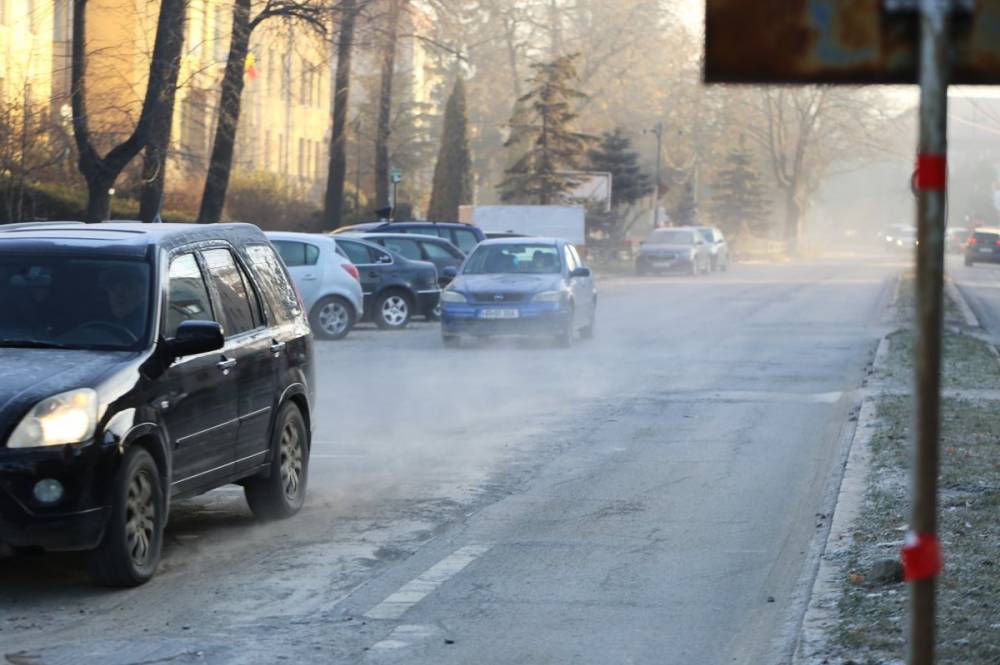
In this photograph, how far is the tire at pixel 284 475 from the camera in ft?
30.1

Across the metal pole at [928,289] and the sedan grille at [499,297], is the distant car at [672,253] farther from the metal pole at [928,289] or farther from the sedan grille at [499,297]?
the metal pole at [928,289]

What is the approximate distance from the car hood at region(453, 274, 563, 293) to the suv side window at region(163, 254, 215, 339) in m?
14.6

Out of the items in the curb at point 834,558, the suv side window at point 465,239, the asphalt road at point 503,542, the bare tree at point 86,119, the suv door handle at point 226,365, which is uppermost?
the bare tree at point 86,119

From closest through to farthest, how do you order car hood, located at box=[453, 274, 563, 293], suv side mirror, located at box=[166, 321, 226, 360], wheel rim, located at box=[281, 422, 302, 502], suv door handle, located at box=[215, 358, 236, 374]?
suv side mirror, located at box=[166, 321, 226, 360], suv door handle, located at box=[215, 358, 236, 374], wheel rim, located at box=[281, 422, 302, 502], car hood, located at box=[453, 274, 563, 293]

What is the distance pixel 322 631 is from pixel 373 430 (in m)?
7.33

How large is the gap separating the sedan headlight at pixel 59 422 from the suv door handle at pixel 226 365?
1323mm

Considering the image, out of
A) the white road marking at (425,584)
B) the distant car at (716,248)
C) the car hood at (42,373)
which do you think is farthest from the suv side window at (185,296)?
the distant car at (716,248)

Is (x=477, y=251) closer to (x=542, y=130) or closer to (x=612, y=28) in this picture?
(x=542, y=130)

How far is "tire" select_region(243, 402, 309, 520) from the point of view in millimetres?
9180

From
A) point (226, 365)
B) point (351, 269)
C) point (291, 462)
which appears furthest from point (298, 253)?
point (226, 365)

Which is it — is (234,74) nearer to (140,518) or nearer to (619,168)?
(140,518)

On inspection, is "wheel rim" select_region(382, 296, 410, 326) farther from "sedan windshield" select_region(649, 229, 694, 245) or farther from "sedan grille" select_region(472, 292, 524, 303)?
"sedan windshield" select_region(649, 229, 694, 245)

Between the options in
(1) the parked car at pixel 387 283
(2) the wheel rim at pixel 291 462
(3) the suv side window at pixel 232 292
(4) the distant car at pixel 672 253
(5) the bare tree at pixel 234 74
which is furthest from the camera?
(4) the distant car at pixel 672 253

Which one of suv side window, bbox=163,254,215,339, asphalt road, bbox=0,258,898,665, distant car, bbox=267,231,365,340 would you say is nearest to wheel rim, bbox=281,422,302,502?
asphalt road, bbox=0,258,898,665
